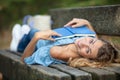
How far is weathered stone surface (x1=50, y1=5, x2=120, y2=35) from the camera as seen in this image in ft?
16.4

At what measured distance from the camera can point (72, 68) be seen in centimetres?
422

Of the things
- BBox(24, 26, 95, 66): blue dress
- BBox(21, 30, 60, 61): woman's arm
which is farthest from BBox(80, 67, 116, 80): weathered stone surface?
BBox(21, 30, 60, 61): woman's arm

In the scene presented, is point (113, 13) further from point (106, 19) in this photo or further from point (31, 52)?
point (31, 52)

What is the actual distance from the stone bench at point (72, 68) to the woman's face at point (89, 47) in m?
0.27

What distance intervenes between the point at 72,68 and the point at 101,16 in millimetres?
1372

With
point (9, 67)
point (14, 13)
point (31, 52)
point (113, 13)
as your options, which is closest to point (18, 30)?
point (9, 67)

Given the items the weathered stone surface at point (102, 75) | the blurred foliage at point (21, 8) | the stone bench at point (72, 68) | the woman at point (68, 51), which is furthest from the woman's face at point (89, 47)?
the blurred foliage at point (21, 8)

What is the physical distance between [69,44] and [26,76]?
0.63m

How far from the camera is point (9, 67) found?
548 centimetres

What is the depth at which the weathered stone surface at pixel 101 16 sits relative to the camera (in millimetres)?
5000

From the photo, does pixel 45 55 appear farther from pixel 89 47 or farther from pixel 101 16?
pixel 101 16

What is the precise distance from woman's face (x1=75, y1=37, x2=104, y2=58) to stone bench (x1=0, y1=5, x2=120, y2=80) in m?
0.27

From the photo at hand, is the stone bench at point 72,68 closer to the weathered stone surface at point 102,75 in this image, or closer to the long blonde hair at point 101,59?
the weathered stone surface at point 102,75

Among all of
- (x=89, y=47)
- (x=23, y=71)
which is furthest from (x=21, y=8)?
(x=89, y=47)
